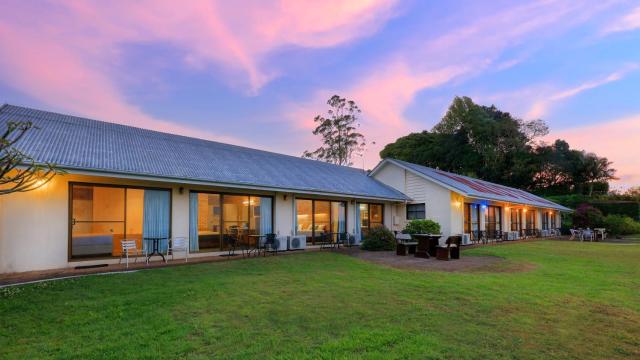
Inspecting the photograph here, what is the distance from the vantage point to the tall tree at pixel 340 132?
4588 centimetres

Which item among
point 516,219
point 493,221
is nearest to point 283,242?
point 493,221

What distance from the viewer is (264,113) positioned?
22.7 metres

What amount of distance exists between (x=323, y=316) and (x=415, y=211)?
16595mm

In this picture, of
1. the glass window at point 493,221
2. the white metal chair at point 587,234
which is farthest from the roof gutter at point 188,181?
the white metal chair at point 587,234

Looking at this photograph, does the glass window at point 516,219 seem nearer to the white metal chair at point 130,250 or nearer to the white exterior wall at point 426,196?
the white exterior wall at point 426,196

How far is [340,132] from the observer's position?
46.0m

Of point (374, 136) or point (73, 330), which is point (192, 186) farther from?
point (374, 136)

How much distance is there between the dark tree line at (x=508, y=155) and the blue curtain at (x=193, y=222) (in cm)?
4310

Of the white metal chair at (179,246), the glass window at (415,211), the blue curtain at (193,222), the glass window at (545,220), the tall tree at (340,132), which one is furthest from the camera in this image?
the tall tree at (340,132)

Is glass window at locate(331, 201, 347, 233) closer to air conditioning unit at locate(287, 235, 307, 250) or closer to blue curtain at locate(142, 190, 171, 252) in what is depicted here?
air conditioning unit at locate(287, 235, 307, 250)

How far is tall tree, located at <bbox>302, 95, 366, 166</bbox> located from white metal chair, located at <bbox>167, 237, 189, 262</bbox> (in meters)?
34.5

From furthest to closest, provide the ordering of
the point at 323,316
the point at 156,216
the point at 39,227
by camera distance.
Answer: the point at 156,216 < the point at 39,227 < the point at 323,316

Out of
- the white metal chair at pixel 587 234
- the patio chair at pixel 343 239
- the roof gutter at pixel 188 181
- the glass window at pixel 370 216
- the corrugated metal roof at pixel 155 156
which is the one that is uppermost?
the corrugated metal roof at pixel 155 156

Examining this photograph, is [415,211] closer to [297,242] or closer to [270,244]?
[297,242]
